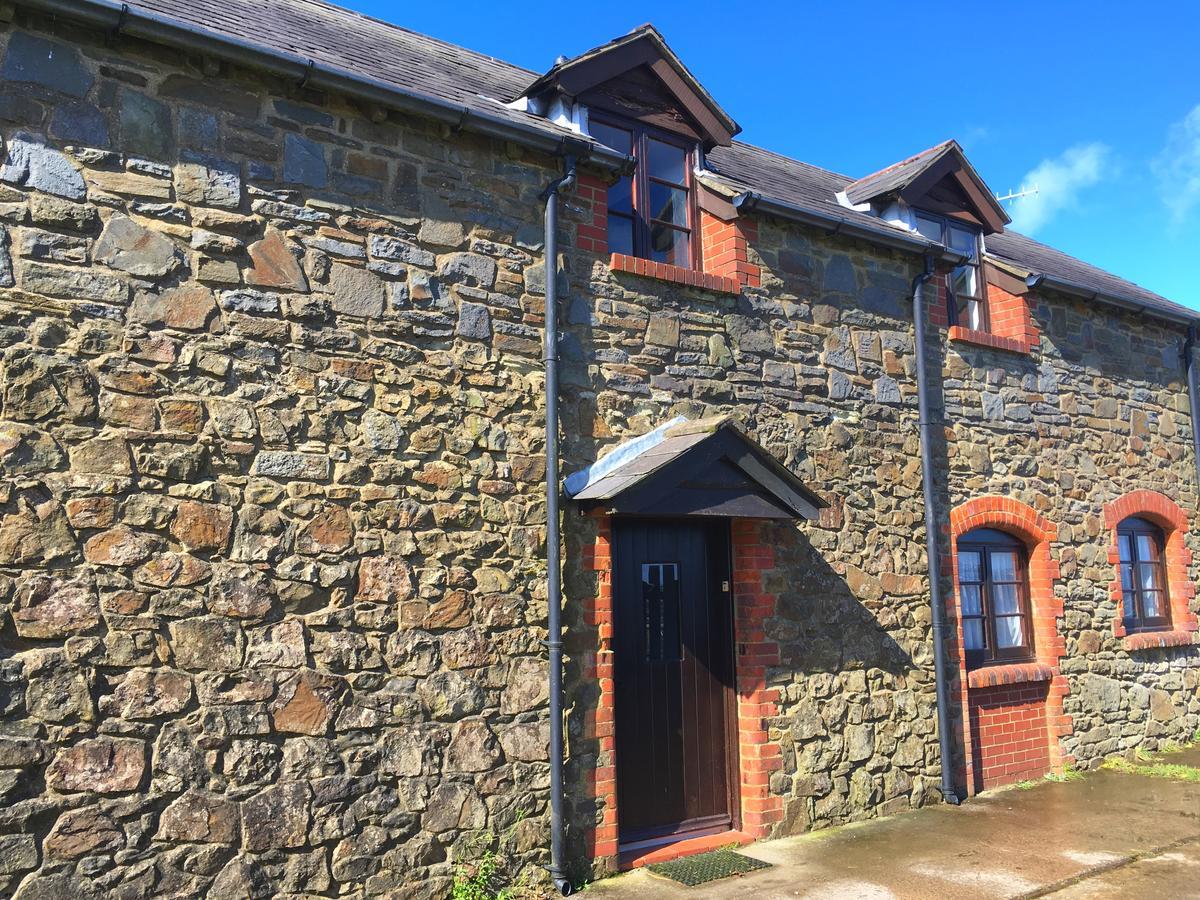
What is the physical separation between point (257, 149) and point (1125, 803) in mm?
8151

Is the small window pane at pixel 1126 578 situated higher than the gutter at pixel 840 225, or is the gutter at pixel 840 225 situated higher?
the gutter at pixel 840 225

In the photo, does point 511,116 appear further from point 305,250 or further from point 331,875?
point 331,875

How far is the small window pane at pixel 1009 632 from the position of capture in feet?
29.0

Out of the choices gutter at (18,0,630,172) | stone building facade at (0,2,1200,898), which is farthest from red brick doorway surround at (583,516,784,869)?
gutter at (18,0,630,172)

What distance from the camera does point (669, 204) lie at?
7.45 meters

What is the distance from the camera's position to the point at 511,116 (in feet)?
20.7

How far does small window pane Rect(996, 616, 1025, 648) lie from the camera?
8.85m

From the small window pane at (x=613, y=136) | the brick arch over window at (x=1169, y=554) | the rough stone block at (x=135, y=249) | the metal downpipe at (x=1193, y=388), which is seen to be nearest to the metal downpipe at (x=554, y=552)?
the small window pane at (x=613, y=136)

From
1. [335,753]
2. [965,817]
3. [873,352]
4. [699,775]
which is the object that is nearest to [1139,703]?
[965,817]

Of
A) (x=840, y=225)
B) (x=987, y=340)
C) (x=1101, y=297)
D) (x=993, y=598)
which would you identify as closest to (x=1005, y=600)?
(x=993, y=598)

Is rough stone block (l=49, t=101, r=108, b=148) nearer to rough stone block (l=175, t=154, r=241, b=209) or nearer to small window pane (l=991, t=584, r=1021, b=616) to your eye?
rough stone block (l=175, t=154, r=241, b=209)

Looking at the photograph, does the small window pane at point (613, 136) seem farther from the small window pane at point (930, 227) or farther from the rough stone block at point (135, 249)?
the small window pane at point (930, 227)

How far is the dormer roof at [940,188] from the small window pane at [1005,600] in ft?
12.0

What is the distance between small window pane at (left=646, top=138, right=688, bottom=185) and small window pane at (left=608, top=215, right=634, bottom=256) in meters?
0.55
